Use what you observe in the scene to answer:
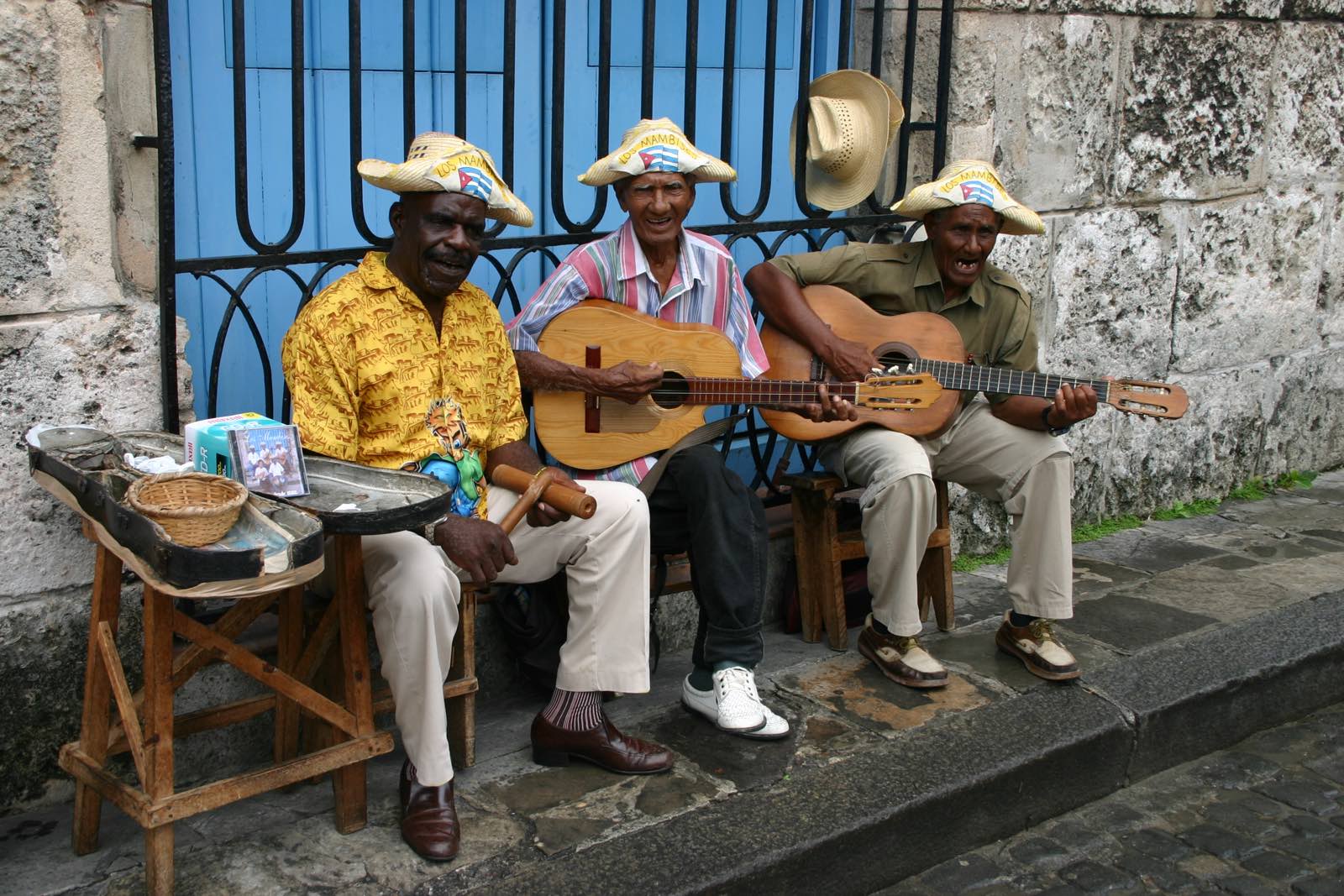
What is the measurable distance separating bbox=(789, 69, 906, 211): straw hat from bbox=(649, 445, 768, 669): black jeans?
1.18 meters

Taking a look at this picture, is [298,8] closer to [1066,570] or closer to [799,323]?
[799,323]

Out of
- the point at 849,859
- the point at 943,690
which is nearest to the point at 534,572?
the point at 849,859

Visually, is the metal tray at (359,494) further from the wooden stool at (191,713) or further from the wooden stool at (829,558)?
the wooden stool at (829,558)

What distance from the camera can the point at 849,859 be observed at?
10.4 ft

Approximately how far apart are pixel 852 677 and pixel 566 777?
1039mm

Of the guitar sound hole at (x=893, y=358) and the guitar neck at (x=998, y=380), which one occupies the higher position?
the guitar sound hole at (x=893, y=358)

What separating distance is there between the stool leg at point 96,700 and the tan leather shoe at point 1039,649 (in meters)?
2.49

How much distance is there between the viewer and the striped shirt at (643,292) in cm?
378

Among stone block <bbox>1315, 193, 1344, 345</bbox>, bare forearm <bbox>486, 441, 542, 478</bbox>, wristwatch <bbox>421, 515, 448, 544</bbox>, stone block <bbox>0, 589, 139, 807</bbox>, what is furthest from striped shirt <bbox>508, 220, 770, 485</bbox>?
stone block <bbox>1315, 193, 1344, 345</bbox>

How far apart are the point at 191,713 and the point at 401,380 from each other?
869mm

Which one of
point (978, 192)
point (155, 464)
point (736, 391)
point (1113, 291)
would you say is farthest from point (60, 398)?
point (1113, 291)

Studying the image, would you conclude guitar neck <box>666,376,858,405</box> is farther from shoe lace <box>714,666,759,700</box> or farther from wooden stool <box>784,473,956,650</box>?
shoe lace <box>714,666,759,700</box>

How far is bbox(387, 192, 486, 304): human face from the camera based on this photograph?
3.27 meters

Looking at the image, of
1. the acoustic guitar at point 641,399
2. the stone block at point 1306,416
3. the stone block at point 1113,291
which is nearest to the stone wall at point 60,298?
the acoustic guitar at point 641,399
